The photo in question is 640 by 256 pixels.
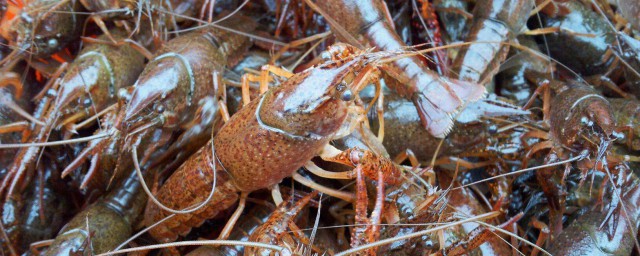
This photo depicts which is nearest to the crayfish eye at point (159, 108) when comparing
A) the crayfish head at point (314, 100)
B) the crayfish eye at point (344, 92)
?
the crayfish head at point (314, 100)

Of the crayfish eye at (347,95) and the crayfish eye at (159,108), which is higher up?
the crayfish eye at (347,95)

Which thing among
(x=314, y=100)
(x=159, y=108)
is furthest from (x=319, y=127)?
(x=159, y=108)

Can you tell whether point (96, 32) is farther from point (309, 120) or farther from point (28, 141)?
point (309, 120)

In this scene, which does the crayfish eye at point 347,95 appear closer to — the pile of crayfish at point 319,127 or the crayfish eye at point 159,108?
the pile of crayfish at point 319,127

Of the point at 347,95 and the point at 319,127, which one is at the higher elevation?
the point at 347,95

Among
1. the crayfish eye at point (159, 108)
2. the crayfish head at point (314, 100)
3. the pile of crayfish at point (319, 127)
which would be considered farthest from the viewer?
the crayfish eye at point (159, 108)

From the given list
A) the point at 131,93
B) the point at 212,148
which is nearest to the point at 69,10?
the point at 131,93

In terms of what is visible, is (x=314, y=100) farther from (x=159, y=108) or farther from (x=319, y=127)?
(x=159, y=108)

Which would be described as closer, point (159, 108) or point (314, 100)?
point (314, 100)

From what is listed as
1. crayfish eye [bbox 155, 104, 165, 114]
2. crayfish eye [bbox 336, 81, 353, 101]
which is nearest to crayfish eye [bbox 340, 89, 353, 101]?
crayfish eye [bbox 336, 81, 353, 101]

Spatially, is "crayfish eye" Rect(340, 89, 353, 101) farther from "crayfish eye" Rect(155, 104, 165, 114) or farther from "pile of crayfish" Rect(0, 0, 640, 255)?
"crayfish eye" Rect(155, 104, 165, 114)
